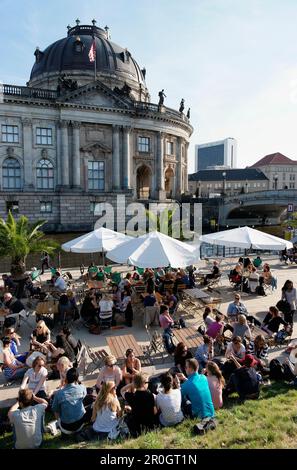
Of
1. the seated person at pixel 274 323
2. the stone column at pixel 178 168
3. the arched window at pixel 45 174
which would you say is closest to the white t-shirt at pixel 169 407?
the seated person at pixel 274 323

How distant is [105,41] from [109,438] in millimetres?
67301

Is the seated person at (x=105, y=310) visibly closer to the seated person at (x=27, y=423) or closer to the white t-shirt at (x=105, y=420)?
the white t-shirt at (x=105, y=420)

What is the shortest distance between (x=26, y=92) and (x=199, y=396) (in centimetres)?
4700

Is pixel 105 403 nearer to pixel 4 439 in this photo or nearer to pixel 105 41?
pixel 4 439

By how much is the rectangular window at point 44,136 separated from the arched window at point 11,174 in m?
4.11

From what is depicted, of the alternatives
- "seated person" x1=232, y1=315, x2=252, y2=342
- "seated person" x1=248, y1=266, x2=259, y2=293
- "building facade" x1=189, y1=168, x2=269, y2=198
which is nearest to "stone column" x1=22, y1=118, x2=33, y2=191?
"seated person" x1=248, y1=266, x2=259, y2=293

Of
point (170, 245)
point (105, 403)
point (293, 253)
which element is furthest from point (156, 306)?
point (293, 253)

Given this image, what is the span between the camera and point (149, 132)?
54.1 m

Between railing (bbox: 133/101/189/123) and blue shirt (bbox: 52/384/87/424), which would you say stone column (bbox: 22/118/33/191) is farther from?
blue shirt (bbox: 52/384/87/424)

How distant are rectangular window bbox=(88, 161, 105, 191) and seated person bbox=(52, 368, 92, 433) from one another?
148 ft

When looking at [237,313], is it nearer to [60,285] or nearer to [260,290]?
[260,290]

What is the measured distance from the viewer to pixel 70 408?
19.8 ft

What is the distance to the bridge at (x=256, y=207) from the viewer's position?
56.8 meters

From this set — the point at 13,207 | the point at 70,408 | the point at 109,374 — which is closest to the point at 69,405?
the point at 70,408
